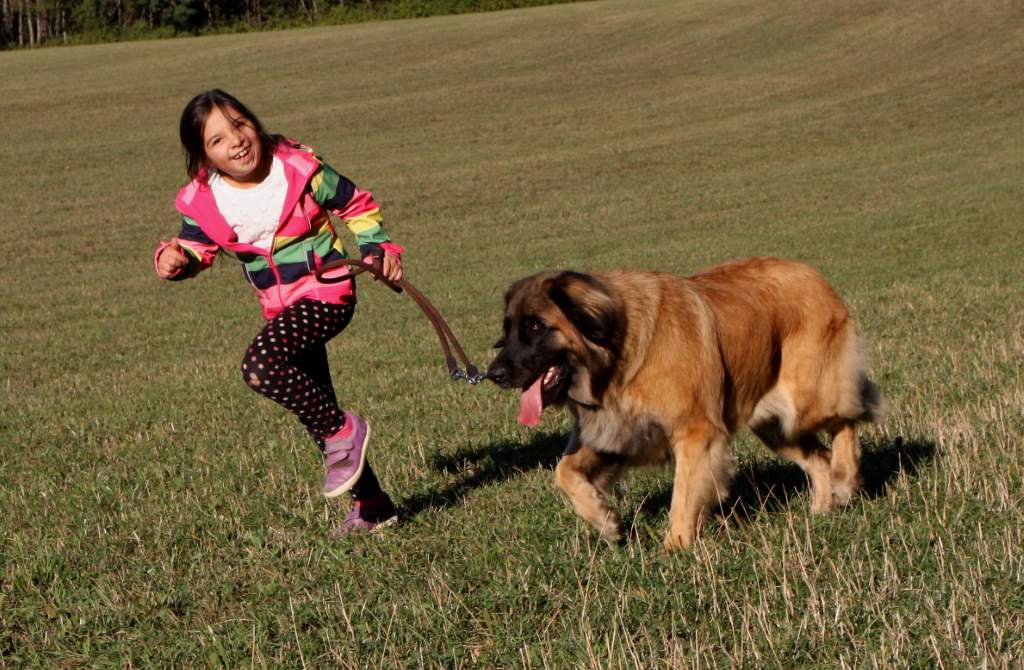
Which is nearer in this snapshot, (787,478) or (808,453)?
(808,453)

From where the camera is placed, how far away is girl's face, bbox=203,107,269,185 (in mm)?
5352

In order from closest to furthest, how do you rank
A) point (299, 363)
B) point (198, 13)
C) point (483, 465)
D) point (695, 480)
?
point (695, 480), point (299, 363), point (483, 465), point (198, 13)

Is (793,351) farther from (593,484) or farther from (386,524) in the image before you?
(386,524)

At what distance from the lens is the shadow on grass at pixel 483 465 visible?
6.19 meters

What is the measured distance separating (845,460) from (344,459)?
2.59 m

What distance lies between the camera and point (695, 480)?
504 centimetres

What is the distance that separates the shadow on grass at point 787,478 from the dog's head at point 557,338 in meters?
1.02

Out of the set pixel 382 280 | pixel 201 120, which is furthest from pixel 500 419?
pixel 201 120

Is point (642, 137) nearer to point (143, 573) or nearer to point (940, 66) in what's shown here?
point (940, 66)

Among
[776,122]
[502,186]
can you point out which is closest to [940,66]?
[776,122]

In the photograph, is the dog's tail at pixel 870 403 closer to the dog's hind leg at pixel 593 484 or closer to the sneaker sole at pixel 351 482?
the dog's hind leg at pixel 593 484

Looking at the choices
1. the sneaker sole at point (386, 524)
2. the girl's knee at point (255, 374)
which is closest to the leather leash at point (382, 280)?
the girl's knee at point (255, 374)

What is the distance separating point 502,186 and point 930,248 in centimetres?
1293

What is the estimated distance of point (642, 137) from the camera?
116 ft
